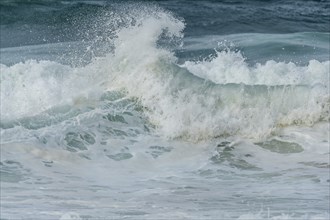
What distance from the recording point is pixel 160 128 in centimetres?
1219

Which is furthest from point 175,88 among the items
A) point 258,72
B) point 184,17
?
point 184,17

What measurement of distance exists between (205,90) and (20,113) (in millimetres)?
2833

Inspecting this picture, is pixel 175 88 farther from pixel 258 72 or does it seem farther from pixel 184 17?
pixel 184 17

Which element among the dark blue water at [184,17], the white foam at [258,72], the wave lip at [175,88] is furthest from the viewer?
the dark blue water at [184,17]

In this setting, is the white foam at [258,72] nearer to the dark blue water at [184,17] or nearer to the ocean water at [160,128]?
the ocean water at [160,128]

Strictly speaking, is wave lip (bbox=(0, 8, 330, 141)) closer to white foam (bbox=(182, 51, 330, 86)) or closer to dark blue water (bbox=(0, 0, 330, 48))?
white foam (bbox=(182, 51, 330, 86))

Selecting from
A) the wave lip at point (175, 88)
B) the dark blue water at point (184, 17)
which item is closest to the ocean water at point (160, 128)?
the wave lip at point (175, 88)

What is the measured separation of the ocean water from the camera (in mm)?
8867

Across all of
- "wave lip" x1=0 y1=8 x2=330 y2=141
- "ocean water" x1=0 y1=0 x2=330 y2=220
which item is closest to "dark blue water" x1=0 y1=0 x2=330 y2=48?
"ocean water" x1=0 y1=0 x2=330 y2=220

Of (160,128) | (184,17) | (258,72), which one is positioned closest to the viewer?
(160,128)

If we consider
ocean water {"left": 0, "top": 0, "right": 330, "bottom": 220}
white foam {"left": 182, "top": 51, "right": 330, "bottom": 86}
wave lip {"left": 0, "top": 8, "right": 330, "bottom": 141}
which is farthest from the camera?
white foam {"left": 182, "top": 51, "right": 330, "bottom": 86}

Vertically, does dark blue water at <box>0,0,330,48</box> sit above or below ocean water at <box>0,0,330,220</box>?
above

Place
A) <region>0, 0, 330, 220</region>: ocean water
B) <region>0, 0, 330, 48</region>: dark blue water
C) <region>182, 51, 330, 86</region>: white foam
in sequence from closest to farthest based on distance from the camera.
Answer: <region>0, 0, 330, 220</region>: ocean water → <region>182, 51, 330, 86</region>: white foam → <region>0, 0, 330, 48</region>: dark blue water

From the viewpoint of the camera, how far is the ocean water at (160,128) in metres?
8.87
